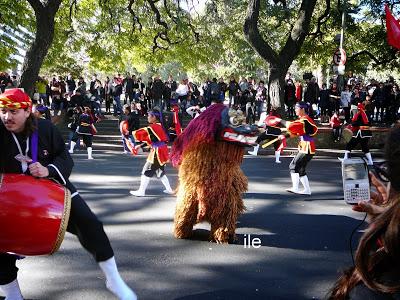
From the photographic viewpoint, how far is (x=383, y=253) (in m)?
1.39

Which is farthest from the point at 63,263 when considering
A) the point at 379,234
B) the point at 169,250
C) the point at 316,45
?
the point at 316,45

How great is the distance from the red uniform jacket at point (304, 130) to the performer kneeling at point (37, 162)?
5.55 m

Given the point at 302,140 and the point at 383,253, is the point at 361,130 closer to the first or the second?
the point at 302,140

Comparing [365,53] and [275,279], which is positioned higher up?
[365,53]

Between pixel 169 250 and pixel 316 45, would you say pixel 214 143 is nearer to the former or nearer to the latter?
pixel 169 250

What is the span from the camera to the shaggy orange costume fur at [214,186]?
18.6 feet

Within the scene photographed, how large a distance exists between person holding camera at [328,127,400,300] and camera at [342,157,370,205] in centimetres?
85

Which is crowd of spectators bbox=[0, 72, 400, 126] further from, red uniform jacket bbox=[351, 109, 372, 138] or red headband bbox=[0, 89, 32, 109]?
red headband bbox=[0, 89, 32, 109]

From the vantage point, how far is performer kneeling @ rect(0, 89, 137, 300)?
360 cm

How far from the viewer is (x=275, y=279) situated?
468cm

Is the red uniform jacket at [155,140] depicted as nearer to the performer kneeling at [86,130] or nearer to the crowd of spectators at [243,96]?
the performer kneeling at [86,130]

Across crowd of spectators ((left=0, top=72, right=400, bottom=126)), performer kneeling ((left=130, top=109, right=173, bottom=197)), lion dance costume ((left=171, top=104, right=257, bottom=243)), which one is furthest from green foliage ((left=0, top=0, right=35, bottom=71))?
lion dance costume ((left=171, top=104, right=257, bottom=243))

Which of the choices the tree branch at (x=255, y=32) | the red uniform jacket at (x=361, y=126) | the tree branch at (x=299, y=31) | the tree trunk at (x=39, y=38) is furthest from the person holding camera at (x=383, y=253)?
the tree branch at (x=299, y=31)

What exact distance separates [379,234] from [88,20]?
25.7m
